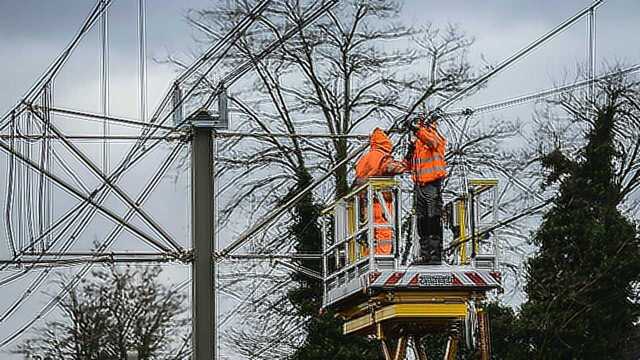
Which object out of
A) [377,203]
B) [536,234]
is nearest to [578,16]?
[377,203]

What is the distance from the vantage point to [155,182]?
2597cm

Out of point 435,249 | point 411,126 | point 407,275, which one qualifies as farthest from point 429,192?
point 407,275

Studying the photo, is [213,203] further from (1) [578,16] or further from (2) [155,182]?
(1) [578,16]

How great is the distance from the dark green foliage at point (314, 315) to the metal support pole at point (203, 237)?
1339 centimetres

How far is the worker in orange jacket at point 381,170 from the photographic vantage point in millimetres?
21641

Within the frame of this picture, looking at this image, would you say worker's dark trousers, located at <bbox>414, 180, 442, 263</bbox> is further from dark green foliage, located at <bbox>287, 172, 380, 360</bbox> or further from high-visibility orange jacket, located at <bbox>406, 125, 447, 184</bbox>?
dark green foliage, located at <bbox>287, 172, 380, 360</bbox>

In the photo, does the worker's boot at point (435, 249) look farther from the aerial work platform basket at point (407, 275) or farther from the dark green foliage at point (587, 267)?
the dark green foliage at point (587, 267)

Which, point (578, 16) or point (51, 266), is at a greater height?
point (578, 16)

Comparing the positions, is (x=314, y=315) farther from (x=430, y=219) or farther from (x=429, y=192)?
(x=429, y=192)

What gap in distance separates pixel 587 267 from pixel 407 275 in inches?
516

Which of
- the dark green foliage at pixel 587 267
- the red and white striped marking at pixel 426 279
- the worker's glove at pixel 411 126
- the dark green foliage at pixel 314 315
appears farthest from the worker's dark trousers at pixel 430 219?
the dark green foliage at pixel 314 315

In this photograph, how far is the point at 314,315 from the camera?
1469 inches

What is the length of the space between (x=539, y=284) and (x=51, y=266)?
1276 centimetres

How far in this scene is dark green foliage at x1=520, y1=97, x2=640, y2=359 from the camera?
3328 centimetres
